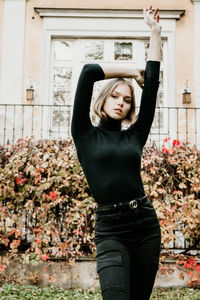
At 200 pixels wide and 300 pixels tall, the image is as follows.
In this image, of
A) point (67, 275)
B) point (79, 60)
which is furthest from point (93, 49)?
point (67, 275)

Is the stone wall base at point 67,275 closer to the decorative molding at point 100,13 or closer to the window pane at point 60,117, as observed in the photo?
the window pane at point 60,117

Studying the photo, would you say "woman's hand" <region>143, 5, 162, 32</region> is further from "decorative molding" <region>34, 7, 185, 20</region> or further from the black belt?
"decorative molding" <region>34, 7, 185, 20</region>

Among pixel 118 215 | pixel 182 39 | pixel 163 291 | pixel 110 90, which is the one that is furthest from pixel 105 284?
pixel 182 39

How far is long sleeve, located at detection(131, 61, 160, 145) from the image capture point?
2.02m

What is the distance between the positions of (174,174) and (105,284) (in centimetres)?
326

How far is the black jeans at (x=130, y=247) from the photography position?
1.77 meters

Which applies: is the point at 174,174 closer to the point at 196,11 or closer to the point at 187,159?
the point at 187,159

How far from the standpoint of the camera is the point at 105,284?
1.72 metres

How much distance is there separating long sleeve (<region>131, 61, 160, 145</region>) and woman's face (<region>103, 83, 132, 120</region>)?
101mm

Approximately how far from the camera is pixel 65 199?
4594 millimetres

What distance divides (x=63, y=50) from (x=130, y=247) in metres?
7.54

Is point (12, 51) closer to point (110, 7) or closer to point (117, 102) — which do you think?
point (110, 7)

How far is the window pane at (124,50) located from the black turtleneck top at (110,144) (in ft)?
22.7

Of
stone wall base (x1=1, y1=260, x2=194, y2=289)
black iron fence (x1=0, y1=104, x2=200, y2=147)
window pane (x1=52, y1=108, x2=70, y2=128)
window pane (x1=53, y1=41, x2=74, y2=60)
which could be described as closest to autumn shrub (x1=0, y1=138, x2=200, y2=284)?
stone wall base (x1=1, y1=260, x2=194, y2=289)
